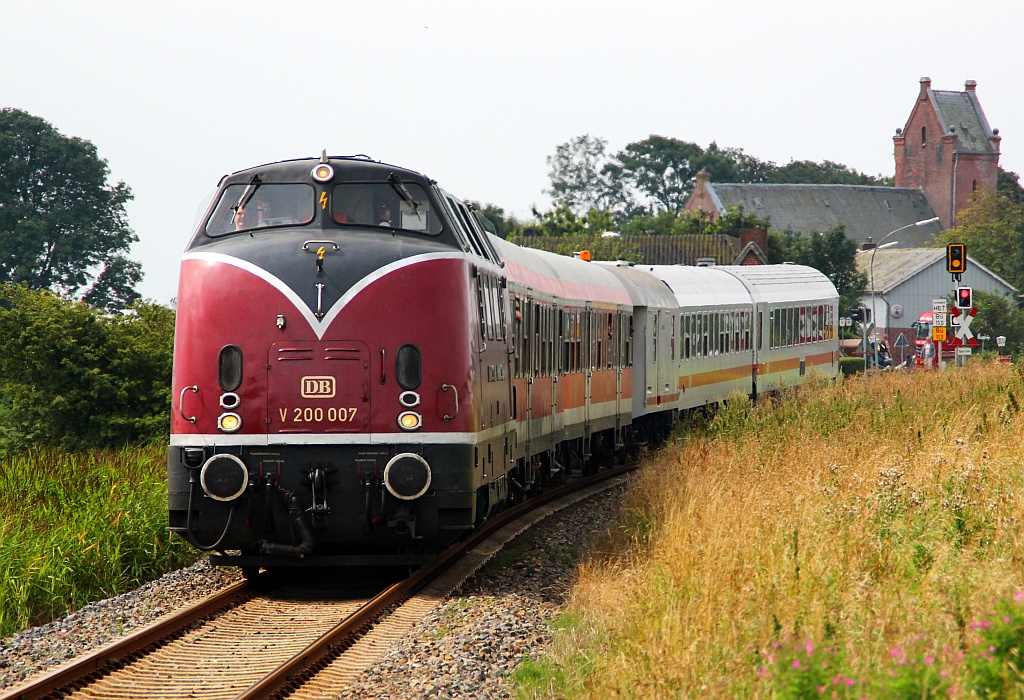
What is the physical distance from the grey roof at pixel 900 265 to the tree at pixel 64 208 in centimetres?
4451

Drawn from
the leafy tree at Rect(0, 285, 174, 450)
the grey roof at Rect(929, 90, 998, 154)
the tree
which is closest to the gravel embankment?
the leafy tree at Rect(0, 285, 174, 450)

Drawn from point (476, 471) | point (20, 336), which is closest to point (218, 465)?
point (476, 471)

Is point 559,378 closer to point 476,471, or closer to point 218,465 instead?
point 476,471

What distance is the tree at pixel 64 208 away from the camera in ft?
180

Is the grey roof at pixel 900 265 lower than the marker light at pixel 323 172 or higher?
higher

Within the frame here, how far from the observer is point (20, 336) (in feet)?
88.2

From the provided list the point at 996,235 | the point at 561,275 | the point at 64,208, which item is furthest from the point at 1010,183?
the point at 561,275

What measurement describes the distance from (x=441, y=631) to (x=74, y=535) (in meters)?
4.05

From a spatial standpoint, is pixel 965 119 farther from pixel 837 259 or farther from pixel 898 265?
pixel 837 259

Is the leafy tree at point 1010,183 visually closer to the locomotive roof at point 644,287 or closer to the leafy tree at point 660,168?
the leafy tree at point 660,168

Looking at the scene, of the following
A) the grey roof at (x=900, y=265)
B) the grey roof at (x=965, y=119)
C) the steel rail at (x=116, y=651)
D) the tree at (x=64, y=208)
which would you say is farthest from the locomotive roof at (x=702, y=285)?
the grey roof at (x=965, y=119)

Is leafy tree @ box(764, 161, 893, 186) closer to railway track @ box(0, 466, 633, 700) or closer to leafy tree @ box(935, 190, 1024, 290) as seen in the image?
leafy tree @ box(935, 190, 1024, 290)

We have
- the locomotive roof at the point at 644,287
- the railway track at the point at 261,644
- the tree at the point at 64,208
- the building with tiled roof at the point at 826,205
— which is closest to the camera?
the railway track at the point at 261,644

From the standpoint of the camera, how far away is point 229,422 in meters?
9.88
